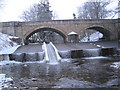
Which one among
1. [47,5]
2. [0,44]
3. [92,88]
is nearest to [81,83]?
[92,88]

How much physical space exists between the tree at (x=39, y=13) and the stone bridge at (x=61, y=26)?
1515 cm

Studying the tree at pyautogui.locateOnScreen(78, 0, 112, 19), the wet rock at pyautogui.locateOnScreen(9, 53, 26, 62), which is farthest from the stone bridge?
the wet rock at pyautogui.locateOnScreen(9, 53, 26, 62)

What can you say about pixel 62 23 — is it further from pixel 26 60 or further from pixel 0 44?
pixel 26 60

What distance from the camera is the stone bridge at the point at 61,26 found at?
81.1 feet

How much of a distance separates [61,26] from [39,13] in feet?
53.4

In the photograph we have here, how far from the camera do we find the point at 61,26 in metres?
25.9

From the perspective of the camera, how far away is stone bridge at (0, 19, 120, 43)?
24719mm

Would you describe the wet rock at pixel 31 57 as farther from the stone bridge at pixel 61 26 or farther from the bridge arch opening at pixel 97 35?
the bridge arch opening at pixel 97 35

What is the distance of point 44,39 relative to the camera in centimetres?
3744

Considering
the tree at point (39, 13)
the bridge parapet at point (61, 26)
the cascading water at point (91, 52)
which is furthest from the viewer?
the tree at point (39, 13)

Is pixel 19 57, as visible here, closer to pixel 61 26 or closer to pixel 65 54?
pixel 65 54

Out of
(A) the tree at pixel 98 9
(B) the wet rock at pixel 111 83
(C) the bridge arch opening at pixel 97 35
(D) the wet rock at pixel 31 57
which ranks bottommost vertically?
(B) the wet rock at pixel 111 83

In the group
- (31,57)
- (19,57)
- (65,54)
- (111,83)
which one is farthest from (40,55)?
(111,83)

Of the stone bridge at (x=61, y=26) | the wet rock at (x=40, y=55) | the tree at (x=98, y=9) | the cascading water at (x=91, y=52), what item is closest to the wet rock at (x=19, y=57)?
the wet rock at (x=40, y=55)
